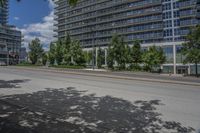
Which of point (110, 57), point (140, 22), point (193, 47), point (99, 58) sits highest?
point (140, 22)

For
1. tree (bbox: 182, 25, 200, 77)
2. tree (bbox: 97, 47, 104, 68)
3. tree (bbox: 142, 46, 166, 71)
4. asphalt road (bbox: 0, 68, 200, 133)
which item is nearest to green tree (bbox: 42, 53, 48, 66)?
tree (bbox: 97, 47, 104, 68)

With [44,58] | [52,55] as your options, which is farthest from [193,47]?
[44,58]

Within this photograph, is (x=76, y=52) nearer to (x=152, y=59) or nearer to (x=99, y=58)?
(x=99, y=58)

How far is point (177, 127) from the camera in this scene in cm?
909

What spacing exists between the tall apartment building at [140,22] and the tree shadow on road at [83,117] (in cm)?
5688

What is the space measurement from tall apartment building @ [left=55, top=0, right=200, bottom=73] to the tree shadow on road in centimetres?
5688

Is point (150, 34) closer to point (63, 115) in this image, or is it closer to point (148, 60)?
point (148, 60)

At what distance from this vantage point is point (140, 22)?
95438 mm

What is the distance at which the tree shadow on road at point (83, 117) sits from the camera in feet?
27.9

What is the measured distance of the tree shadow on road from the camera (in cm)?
851

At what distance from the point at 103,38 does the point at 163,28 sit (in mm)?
30530

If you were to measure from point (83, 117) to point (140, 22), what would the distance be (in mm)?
88982

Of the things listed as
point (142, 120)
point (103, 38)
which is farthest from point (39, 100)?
point (103, 38)

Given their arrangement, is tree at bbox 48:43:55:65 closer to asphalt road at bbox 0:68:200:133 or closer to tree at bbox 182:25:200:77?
tree at bbox 182:25:200:77
